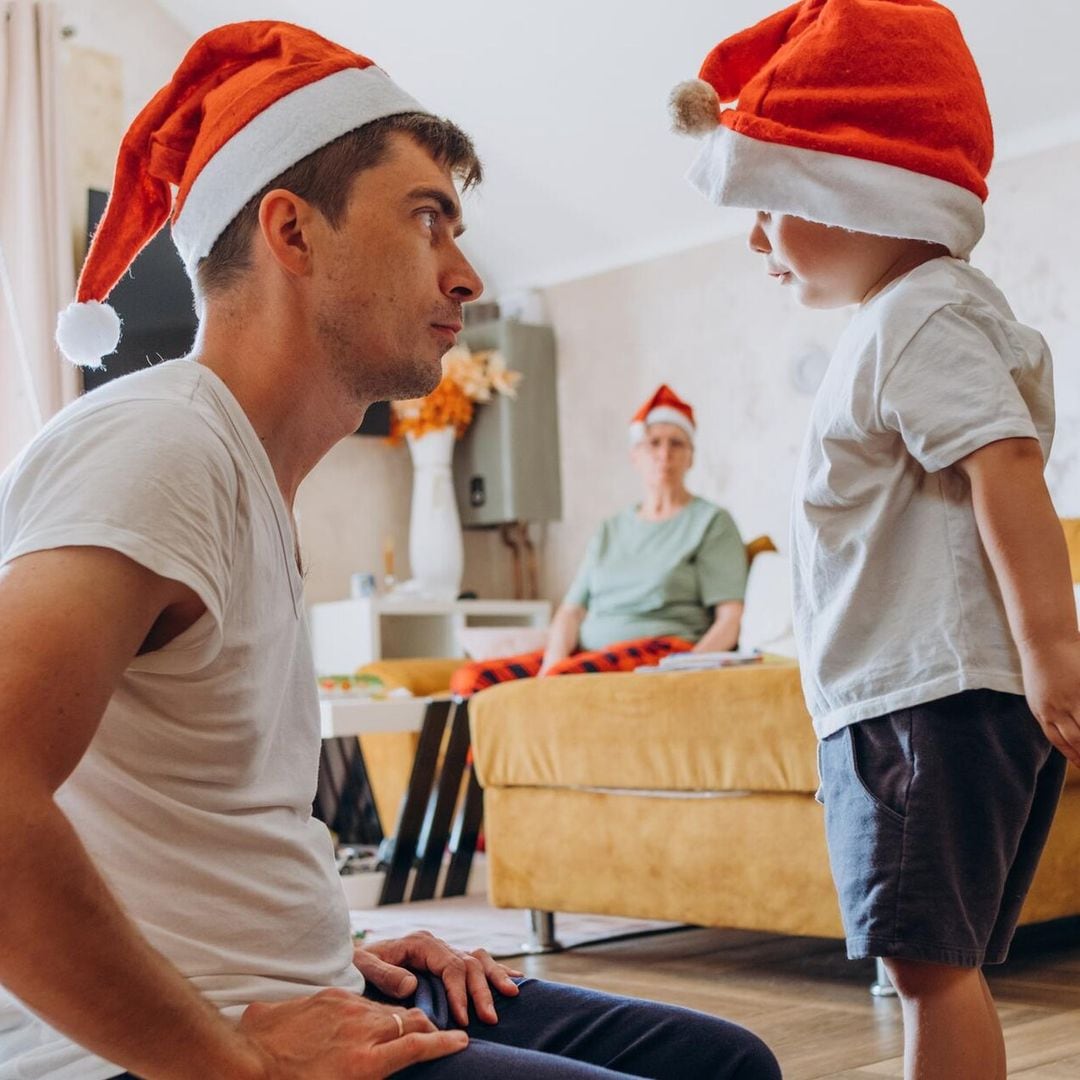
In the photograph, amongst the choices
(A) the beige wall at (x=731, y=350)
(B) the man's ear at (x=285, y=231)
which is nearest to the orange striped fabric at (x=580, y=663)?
(A) the beige wall at (x=731, y=350)

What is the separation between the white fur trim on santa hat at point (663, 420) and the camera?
4086mm

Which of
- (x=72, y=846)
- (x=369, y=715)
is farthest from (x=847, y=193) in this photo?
(x=369, y=715)

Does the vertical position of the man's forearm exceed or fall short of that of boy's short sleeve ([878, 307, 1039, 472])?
it falls short

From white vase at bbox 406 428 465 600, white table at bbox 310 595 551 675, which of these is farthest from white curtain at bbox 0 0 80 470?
white vase at bbox 406 428 465 600

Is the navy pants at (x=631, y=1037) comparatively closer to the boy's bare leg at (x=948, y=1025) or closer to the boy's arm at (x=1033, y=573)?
the boy's bare leg at (x=948, y=1025)

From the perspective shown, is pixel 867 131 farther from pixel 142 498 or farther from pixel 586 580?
pixel 586 580

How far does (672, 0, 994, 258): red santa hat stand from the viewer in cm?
128

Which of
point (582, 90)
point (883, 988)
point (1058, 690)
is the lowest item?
point (883, 988)

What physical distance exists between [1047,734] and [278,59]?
0.76 m

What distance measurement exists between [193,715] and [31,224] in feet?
13.4

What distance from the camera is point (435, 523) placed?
202 inches

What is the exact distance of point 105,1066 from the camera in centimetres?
71

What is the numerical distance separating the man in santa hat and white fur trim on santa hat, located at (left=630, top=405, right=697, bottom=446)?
3.05 meters

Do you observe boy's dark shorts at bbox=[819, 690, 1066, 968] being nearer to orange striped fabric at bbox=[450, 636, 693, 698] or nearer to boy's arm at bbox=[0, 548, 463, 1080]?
boy's arm at bbox=[0, 548, 463, 1080]
